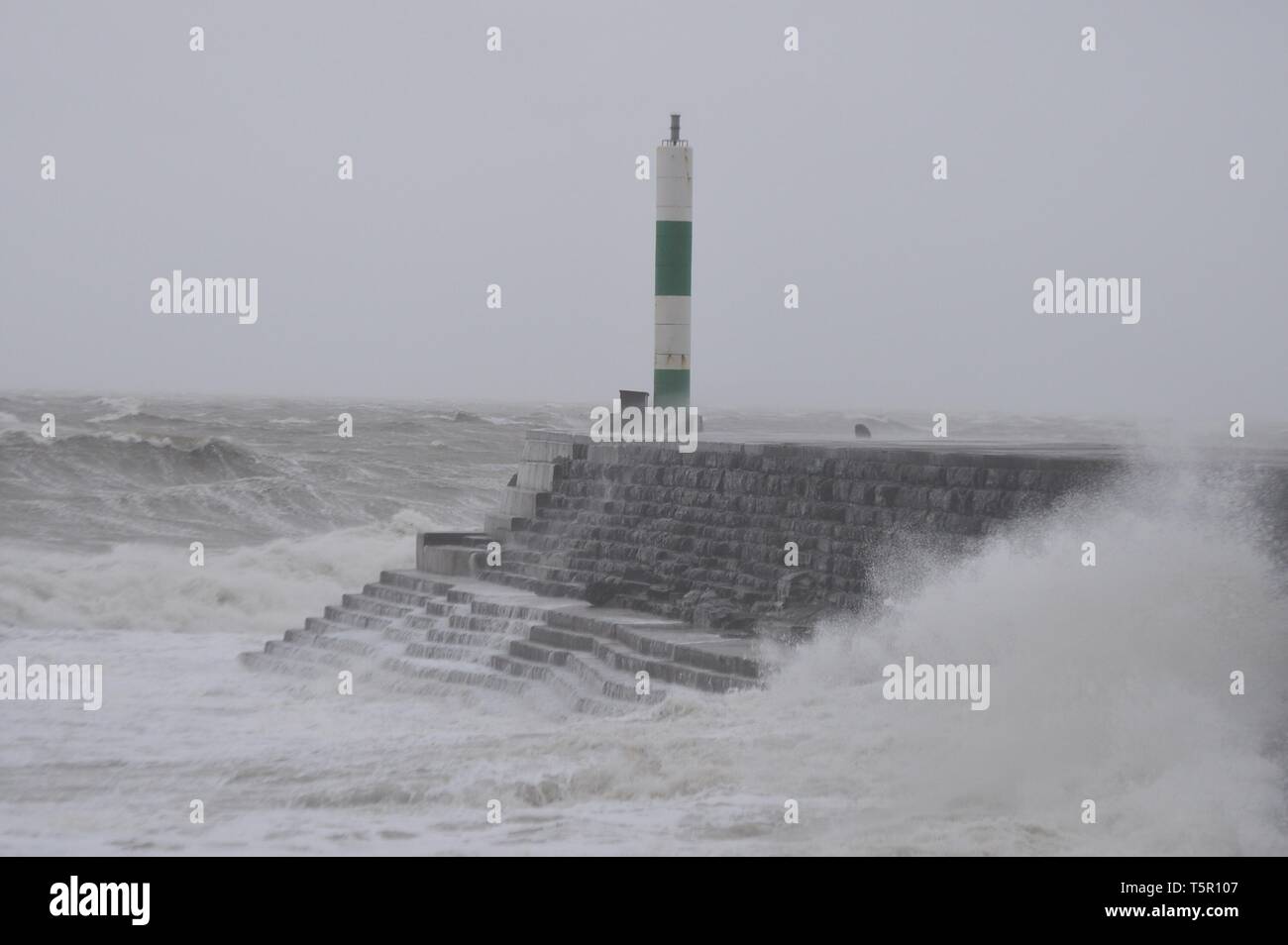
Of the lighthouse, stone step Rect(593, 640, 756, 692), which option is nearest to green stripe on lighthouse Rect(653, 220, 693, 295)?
the lighthouse

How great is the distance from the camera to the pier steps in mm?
11164

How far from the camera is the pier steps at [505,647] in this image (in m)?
11.2

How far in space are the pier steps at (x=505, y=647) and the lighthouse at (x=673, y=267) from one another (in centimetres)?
680

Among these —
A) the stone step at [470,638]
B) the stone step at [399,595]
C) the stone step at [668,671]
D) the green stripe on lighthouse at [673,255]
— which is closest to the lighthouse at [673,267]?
the green stripe on lighthouse at [673,255]

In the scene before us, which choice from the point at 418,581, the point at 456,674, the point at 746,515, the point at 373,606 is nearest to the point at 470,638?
the point at 456,674

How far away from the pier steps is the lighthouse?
680 cm

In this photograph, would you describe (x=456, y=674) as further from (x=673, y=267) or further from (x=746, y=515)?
(x=673, y=267)

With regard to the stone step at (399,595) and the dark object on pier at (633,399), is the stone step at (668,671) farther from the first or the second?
the dark object on pier at (633,399)

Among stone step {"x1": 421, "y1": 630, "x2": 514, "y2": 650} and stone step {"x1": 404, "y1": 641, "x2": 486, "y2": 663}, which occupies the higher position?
stone step {"x1": 421, "y1": 630, "x2": 514, "y2": 650}

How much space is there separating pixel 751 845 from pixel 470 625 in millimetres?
5791

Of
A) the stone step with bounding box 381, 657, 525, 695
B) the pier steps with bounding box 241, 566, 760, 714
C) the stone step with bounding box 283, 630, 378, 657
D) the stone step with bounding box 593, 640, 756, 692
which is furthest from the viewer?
the stone step with bounding box 283, 630, 378, 657

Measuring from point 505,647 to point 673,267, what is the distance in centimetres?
981

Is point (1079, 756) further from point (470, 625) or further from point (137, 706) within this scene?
point (137, 706)

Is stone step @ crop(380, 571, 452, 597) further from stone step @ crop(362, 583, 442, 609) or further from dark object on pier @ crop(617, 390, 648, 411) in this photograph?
dark object on pier @ crop(617, 390, 648, 411)
